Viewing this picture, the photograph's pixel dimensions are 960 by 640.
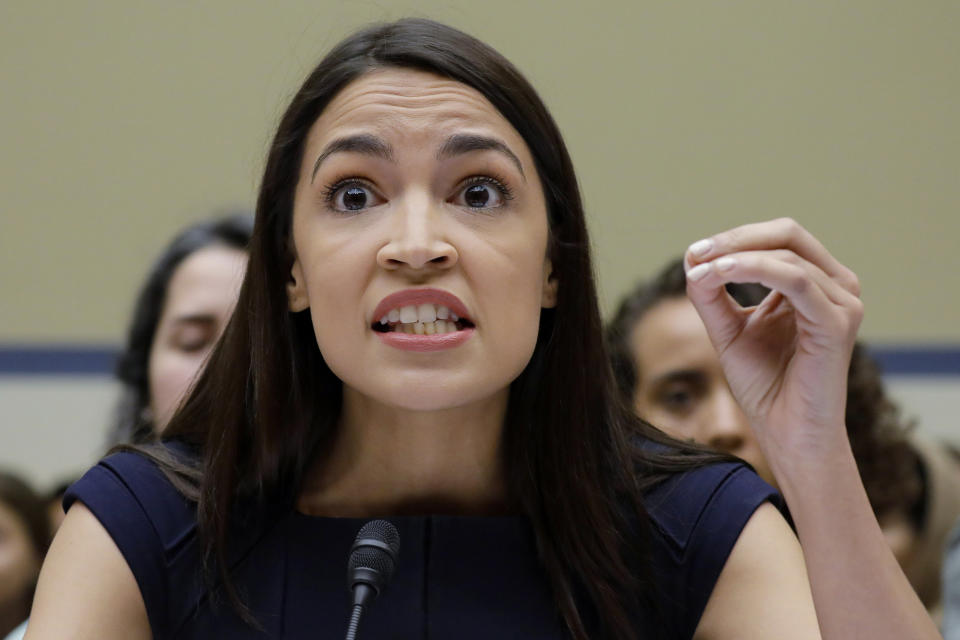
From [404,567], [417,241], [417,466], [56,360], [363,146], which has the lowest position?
[56,360]

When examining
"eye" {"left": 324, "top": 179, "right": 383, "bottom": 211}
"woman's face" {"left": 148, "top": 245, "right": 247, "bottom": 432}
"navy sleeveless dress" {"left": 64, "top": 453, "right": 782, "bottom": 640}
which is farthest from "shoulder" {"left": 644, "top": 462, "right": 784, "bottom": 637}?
"woman's face" {"left": 148, "top": 245, "right": 247, "bottom": 432}

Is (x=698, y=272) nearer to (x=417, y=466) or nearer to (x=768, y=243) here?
(x=768, y=243)

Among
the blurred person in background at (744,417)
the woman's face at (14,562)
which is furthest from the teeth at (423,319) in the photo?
the woman's face at (14,562)

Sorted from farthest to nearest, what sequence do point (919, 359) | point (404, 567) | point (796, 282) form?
point (919, 359), point (404, 567), point (796, 282)

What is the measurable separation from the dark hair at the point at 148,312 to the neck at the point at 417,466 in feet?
4.44

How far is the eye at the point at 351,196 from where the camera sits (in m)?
1.64

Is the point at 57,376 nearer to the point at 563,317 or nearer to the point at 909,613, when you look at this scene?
the point at 563,317

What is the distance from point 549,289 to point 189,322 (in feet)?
4.31

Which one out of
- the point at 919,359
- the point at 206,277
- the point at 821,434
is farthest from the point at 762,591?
the point at 919,359

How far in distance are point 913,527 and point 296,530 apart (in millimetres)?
1808

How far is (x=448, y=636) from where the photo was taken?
5.35 ft

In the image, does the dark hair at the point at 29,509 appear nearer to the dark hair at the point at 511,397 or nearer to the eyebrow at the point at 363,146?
the dark hair at the point at 511,397

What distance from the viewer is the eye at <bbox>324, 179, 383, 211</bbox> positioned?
1.64 metres

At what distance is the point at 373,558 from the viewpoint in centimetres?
146
